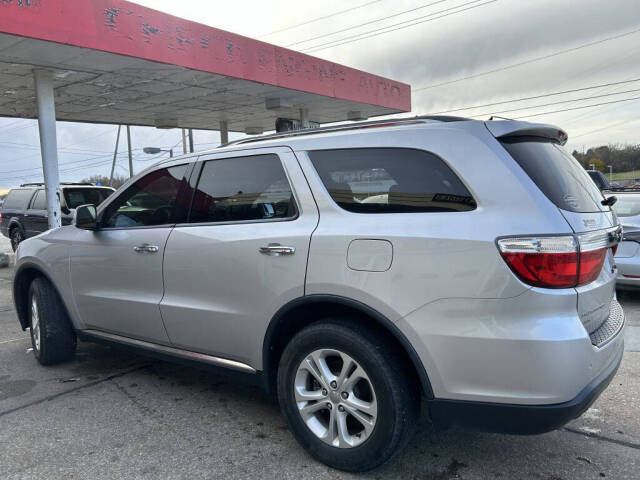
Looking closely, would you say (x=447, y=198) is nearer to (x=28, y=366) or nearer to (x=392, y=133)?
(x=392, y=133)

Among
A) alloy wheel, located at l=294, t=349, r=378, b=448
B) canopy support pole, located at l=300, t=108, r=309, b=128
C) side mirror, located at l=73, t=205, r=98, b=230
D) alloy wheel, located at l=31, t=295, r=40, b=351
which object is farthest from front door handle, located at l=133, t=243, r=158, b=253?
canopy support pole, located at l=300, t=108, r=309, b=128

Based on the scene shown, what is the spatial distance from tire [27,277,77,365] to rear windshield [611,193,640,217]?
6.34 metres

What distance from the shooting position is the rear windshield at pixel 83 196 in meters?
12.5

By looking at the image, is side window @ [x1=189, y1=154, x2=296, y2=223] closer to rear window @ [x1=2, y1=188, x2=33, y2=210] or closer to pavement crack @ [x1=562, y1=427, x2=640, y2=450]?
pavement crack @ [x1=562, y1=427, x2=640, y2=450]

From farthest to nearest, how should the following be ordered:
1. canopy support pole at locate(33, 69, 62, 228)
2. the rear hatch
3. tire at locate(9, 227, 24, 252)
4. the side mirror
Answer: tire at locate(9, 227, 24, 252) < canopy support pole at locate(33, 69, 62, 228) < the side mirror < the rear hatch

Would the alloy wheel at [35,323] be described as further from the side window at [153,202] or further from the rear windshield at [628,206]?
the rear windshield at [628,206]

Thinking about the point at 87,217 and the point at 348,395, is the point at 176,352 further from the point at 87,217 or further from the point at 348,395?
the point at 348,395

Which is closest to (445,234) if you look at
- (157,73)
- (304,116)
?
(157,73)

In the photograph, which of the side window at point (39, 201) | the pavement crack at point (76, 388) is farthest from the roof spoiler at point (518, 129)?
the side window at point (39, 201)

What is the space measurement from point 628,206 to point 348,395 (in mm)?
5486

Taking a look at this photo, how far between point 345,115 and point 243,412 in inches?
691

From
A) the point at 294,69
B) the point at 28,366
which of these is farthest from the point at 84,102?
the point at 28,366

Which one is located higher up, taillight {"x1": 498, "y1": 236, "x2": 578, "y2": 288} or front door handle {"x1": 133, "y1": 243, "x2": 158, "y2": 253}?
taillight {"x1": 498, "y1": 236, "x2": 578, "y2": 288}

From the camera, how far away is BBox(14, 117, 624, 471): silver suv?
7.34 feet
